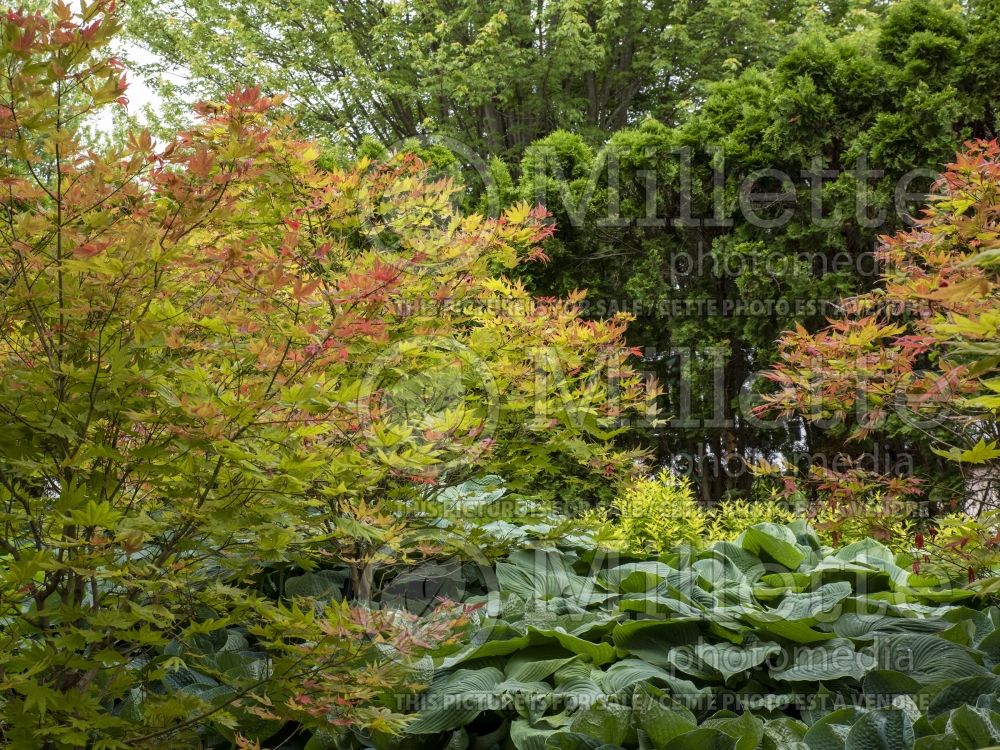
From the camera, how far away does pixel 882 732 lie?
2.32 metres

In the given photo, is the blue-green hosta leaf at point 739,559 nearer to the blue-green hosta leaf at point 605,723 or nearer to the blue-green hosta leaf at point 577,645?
the blue-green hosta leaf at point 577,645

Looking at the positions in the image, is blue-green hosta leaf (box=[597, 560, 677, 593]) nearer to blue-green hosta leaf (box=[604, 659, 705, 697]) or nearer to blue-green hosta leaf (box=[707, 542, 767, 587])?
blue-green hosta leaf (box=[707, 542, 767, 587])

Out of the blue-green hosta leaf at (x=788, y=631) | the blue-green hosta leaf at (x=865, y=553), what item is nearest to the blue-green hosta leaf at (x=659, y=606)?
the blue-green hosta leaf at (x=788, y=631)

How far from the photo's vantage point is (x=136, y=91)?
14.3m

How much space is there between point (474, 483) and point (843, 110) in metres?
3.85

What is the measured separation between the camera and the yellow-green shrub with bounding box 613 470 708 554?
4312 mm

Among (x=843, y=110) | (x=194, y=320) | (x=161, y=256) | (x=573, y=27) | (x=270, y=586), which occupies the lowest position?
(x=270, y=586)

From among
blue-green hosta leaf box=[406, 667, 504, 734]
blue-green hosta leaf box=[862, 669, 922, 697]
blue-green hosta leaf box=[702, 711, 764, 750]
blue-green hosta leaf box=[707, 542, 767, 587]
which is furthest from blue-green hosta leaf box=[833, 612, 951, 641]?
blue-green hosta leaf box=[406, 667, 504, 734]

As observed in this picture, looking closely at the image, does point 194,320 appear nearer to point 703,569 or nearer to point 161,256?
point 161,256

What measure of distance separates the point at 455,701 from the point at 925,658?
1557mm

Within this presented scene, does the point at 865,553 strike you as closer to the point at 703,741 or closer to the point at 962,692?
the point at 962,692

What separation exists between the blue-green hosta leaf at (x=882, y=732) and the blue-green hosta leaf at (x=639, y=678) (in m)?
0.54

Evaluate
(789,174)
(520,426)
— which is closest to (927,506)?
(789,174)

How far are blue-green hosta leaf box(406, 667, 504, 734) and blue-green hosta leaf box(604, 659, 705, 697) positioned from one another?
1.25 ft
